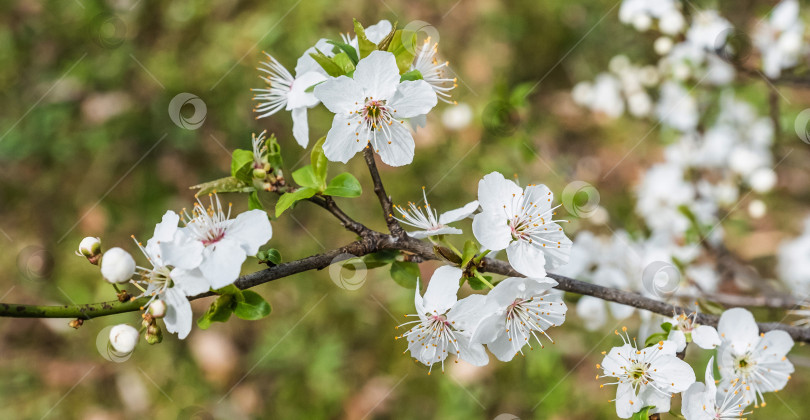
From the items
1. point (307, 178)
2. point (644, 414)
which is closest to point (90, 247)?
point (307, 178)

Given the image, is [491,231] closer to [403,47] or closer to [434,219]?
[434,219]

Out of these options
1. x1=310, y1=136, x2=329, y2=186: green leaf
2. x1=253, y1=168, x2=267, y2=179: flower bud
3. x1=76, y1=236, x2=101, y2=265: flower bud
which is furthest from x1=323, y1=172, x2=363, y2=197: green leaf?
x1=76, y1=236, x2=101, y2=265: flower bud

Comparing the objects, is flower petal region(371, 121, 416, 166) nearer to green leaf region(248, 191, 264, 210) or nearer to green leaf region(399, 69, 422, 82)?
green leaf region(399, 69, 422, 82)

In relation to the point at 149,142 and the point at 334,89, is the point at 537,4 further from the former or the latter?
the point at 334,89

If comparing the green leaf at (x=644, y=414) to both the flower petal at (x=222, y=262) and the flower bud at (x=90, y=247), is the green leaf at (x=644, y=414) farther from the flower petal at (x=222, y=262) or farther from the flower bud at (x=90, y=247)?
the flower bud at (x=90, y=247)

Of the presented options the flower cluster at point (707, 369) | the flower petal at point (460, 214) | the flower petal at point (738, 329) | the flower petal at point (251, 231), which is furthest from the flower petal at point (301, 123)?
the flower petal at point (738, 329)
